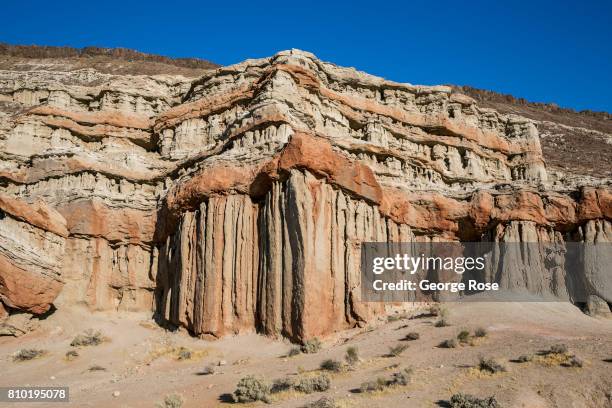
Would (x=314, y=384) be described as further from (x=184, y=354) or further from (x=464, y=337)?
(x=184, y=354)

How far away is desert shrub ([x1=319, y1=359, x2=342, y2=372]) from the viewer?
17.9 meters

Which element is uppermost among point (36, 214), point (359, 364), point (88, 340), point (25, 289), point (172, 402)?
point (36, 214)

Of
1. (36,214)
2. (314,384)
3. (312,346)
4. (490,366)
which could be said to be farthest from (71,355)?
(490,366)

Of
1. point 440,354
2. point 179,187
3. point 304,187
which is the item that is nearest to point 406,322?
point 440,354

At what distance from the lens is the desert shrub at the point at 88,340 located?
24559 mm

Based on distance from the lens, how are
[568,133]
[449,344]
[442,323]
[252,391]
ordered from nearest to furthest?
1. [252,391]
2. [449,344]
3. [442,323]
4. [568,133]

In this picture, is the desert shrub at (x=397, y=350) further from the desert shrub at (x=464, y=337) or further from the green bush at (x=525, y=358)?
the green bush at (x=525, y=358)

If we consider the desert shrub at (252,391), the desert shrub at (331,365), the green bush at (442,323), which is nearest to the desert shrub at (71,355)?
the desert shrub at (252,391)

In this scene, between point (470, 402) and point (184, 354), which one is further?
point (184, 354)

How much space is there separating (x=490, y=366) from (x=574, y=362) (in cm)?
215

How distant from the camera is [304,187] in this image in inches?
963

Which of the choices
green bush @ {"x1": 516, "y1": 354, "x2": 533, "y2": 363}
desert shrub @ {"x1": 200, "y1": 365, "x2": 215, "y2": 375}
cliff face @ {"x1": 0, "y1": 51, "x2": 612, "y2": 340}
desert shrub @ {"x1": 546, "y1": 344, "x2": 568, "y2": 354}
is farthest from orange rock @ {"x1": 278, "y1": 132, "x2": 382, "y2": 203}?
desert shrub @ {"x1": 546, "y1": 344, "x2": 568, "y2": 354}

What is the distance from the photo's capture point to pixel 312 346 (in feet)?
69.9

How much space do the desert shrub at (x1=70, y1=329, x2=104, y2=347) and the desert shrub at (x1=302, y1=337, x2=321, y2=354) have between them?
374 inches
